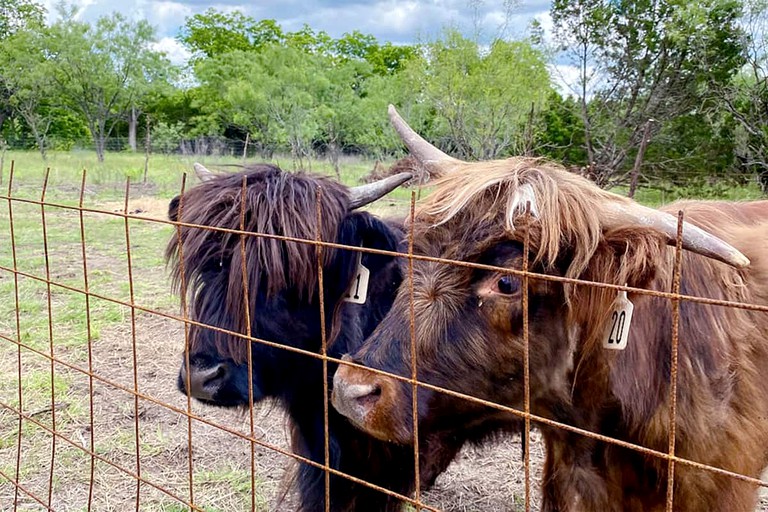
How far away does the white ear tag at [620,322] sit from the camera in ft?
5.72

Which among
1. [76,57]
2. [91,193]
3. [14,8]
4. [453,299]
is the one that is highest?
[14,8]

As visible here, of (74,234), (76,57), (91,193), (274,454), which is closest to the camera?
(274,454)

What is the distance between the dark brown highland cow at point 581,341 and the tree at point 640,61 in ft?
36.3

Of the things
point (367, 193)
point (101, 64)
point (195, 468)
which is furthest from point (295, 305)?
point (101, 64)

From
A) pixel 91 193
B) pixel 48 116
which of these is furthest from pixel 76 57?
pixel 91 193

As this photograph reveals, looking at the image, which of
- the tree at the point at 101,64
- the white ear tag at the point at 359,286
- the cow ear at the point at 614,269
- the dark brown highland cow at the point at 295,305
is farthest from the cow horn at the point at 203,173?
the tree at the point at 101,64

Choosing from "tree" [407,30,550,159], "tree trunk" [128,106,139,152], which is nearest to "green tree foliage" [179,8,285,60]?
"tree trunk" [128,106,139,152]

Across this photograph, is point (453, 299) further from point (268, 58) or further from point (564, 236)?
point (268, 58)

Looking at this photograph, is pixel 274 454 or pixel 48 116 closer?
pixel 274 454

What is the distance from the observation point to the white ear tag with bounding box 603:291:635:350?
1742mm

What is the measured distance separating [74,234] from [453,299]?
11048 millimetres

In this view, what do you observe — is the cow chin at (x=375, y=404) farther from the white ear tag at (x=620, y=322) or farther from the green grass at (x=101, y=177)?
the green grass at (x=101, y=177)

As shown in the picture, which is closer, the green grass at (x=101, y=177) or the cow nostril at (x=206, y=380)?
the cow nostril at (x=206, y=380)

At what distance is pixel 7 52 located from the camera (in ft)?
95.2
